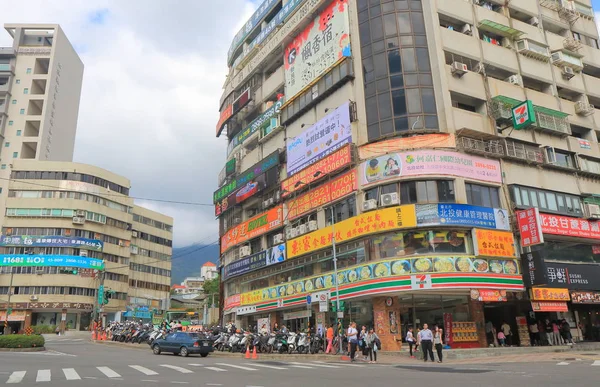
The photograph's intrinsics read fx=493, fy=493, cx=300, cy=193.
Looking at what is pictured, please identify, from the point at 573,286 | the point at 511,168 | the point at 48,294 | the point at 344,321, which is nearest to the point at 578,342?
the point at 573,286

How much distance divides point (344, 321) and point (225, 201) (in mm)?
19326

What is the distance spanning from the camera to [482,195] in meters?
29.5

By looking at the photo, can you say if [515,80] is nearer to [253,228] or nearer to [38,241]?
[253,228]

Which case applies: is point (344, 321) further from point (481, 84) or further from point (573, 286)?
point (481, 84)

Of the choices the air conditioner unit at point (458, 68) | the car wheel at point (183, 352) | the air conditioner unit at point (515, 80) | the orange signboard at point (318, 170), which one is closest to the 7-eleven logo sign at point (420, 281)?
the orange signboard at point (318, 170)

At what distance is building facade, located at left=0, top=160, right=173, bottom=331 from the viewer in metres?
63.8

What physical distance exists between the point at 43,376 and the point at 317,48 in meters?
30.0

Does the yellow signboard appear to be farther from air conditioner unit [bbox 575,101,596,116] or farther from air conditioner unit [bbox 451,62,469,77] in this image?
air conditioner unit [bbox 575,101,596,116]

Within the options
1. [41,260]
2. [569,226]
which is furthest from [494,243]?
[41,260]

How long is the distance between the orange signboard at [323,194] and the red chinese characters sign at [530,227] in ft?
32.7

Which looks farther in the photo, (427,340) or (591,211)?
(591,211)

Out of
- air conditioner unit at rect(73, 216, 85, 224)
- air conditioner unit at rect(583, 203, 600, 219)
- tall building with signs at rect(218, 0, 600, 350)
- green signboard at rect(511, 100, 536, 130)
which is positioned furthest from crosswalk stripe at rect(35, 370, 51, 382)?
air conditioner unit at rect(73, 216, 85, 224)

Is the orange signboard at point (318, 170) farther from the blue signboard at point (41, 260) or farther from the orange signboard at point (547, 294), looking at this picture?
the blue signboard at point (41, 260)

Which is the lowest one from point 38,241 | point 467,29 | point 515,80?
point 38,241
